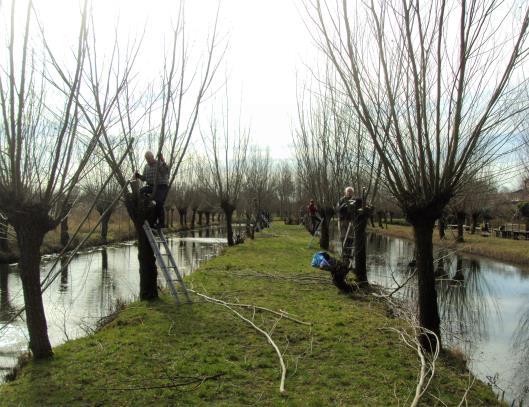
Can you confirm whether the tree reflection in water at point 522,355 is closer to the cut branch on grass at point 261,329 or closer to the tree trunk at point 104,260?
the cut branch on grass at point 261,329

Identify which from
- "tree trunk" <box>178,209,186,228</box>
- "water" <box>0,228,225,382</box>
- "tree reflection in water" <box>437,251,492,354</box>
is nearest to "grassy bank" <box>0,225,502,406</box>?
"water" <box>0,228,225,382</box>

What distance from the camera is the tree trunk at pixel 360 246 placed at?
11.0 metres

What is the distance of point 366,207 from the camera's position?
1096 cm

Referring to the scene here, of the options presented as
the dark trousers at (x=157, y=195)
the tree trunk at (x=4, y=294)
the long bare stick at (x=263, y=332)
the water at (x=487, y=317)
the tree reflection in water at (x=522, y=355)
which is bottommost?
the tree reflection in water at (x=522, y=355)

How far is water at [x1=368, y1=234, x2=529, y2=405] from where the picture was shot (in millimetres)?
7191

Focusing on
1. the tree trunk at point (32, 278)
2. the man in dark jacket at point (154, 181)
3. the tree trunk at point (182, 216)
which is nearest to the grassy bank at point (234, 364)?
the tree trunk at point (32, 278)

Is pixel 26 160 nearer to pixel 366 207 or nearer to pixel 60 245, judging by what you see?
pixel 366 207

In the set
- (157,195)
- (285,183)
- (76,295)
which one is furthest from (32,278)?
(285,183)

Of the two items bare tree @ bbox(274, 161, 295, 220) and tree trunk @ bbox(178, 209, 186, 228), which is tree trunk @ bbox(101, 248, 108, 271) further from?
bare tree @ bbox(274, 161, 295, 220)

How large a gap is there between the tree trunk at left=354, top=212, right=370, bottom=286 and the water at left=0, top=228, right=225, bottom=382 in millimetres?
5126

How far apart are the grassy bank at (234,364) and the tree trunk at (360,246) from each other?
2715 millimetres

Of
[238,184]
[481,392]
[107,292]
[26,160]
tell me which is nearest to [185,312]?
[26,160]

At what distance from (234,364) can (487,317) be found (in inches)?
306

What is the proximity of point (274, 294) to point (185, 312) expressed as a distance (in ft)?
7.17
